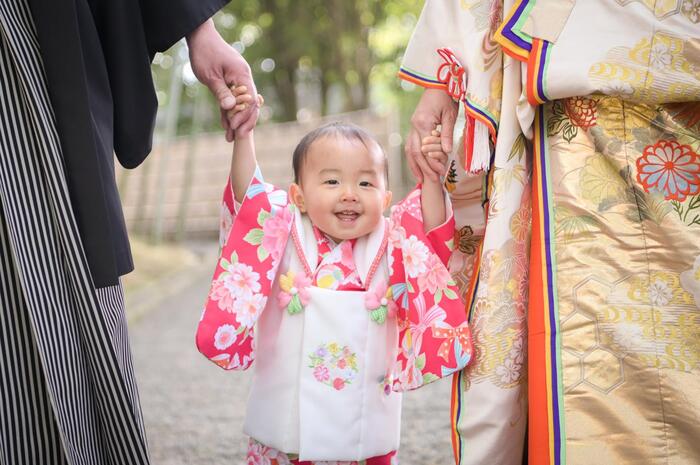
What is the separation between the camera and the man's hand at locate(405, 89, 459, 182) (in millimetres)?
1554

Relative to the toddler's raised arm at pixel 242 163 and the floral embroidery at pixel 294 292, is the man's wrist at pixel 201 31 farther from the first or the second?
the floral embroidery at pixel 294 292

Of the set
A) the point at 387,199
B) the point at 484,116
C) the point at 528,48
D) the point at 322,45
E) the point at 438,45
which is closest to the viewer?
the point at 528,48

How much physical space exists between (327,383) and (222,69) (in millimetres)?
787

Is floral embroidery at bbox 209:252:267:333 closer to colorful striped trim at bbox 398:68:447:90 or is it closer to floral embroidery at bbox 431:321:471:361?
floral embroidery at bbox 431:321:471:361

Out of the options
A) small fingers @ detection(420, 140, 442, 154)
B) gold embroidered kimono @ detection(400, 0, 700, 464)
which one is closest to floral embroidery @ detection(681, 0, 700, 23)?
gold embroidered kimono @ detection(400, 0, 700, 464)

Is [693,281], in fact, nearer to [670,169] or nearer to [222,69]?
[670,169]

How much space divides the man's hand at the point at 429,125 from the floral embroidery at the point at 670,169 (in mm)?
428

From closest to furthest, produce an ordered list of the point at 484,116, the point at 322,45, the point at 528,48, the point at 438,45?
the point at 528,48 < the point at 484,116 < the point at 438,45 < the point at 322,45

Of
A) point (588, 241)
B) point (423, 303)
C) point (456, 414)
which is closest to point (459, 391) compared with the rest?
point (456, 414)

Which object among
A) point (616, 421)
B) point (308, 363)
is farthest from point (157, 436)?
point (616, 421)

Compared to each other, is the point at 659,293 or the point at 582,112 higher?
the point at 582,112

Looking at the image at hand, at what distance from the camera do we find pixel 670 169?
50.2 inches

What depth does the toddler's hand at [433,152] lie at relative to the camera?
153 centimetres

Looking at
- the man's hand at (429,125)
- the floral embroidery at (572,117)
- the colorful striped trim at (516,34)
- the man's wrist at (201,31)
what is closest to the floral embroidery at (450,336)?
the man's hand at (429,125)
